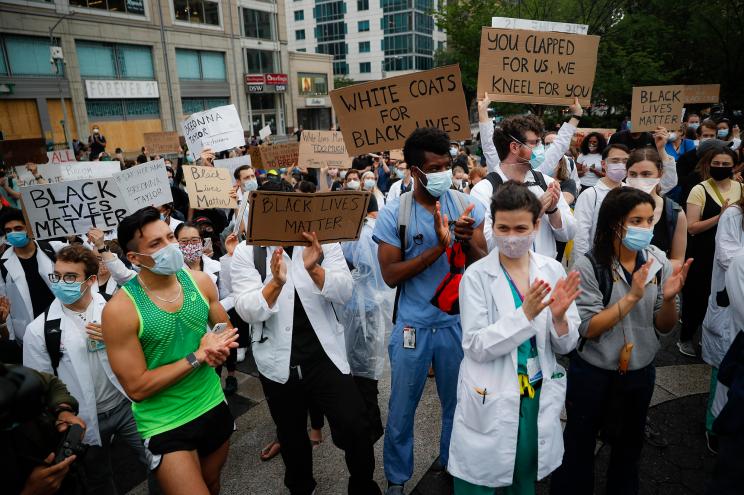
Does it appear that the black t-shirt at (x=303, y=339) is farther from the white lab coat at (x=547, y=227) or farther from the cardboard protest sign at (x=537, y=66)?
the cardboard protest sign at (x=537, y=66)

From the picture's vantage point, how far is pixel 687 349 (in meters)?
5.14

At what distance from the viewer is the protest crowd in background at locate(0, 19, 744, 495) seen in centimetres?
240

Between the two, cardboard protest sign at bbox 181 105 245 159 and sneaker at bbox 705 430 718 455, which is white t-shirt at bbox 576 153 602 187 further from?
cardboard protest sign at bbox 181 105 245 159

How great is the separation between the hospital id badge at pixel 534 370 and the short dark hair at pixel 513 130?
2105 mm

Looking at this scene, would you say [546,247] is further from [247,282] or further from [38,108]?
[38,108]

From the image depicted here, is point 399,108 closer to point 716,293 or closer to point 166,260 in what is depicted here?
point 166,260

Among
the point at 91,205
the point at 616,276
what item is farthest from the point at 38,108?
the point at 616,276

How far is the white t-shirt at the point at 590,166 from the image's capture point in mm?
6891

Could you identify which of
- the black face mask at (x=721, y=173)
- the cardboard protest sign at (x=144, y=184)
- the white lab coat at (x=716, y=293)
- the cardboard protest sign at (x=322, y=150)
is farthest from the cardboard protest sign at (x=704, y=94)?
the cardboard protest sign at (x=144, y=184)

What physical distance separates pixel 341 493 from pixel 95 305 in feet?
7.26

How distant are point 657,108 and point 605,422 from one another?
5.70 m

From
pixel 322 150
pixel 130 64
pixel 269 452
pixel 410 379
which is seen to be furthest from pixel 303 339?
pixel 130 64

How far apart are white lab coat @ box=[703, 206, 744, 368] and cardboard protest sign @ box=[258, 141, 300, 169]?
6855 mm

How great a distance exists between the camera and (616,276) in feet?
8.83
